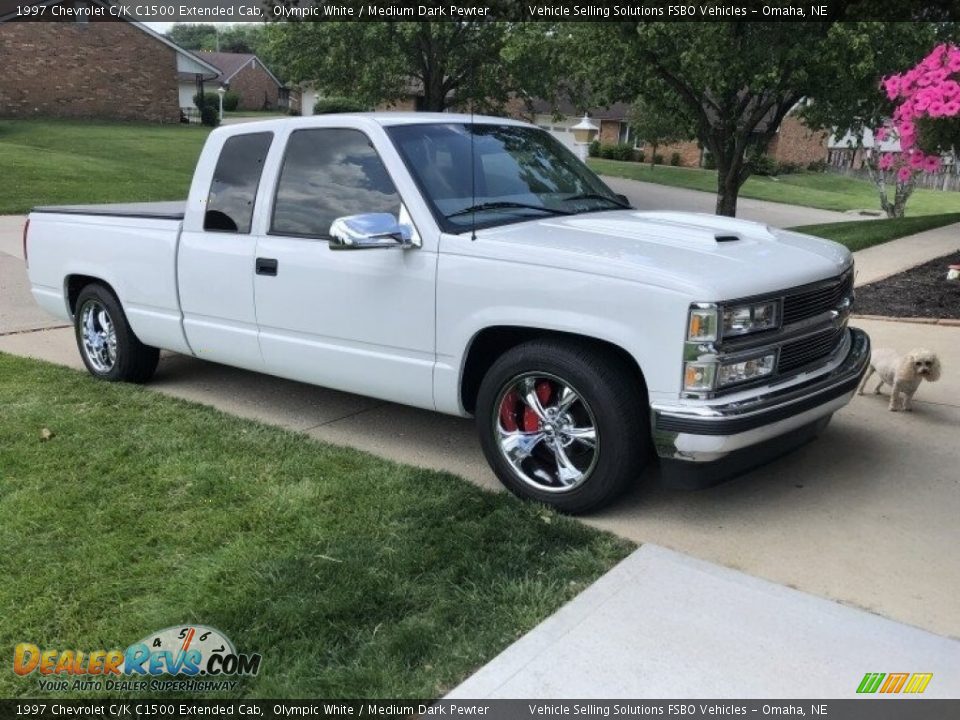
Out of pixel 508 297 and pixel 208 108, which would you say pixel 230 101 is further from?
pixel 508 297

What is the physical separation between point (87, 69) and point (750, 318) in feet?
158

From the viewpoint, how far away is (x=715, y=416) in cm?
369

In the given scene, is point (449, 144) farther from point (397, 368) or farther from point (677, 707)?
point (677, 707)

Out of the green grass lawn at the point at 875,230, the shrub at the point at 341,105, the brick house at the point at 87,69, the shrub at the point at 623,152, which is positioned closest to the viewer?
the green grass lawn at the point at 875,230

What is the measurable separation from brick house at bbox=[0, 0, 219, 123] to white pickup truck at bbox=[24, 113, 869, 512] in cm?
4140

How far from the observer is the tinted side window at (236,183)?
534cm

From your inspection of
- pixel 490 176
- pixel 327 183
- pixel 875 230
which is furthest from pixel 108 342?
pixel 875 230

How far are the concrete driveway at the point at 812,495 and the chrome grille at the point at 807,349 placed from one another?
2.29ft

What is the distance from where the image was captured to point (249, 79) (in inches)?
2724

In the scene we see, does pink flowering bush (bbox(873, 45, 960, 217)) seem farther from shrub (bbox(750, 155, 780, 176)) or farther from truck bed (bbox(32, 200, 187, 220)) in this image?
shrub (bbox(750, 155, 780, 176))

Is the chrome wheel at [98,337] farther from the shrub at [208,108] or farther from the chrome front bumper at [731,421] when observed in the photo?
the shrub at [208,108]

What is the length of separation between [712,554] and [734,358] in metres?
0.86

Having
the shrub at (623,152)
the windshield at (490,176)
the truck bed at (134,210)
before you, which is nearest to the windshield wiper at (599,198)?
the windshield at (490,176)

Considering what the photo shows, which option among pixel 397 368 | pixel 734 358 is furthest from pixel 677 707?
pixel 397 368
